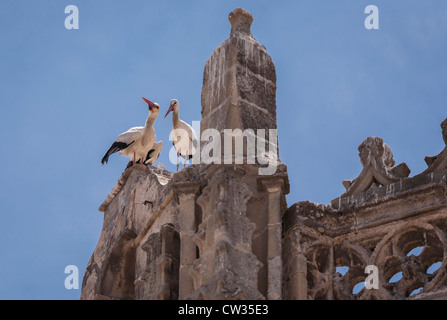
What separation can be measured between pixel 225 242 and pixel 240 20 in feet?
10.6

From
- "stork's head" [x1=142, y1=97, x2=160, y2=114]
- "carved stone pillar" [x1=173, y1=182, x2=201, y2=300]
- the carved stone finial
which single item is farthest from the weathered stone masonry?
"stork's head" [x1=142, y1=97, x2=160, y2=114]

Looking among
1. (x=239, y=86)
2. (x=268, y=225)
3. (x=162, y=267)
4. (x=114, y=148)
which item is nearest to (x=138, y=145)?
(x=114, y=148)

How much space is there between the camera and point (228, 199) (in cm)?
1266

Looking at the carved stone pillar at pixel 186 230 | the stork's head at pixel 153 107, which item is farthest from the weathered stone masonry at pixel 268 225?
the stork's head at pixel 153 107

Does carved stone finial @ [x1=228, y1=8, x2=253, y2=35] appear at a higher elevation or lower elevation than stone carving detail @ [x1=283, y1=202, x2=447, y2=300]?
higher

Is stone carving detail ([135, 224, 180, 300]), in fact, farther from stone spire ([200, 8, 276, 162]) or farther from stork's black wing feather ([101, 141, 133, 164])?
stork's black wing feather ([101, 141, 133, 164])

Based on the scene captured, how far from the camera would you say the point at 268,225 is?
1280 cm

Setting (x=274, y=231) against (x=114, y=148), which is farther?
(x=114, y=148)

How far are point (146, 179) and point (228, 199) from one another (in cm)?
276

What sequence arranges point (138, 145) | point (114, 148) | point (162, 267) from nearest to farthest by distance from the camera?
point (162, 267) < point (138, 145) < point (114, 148)

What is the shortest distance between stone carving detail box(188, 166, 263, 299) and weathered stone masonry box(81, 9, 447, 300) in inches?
0.5

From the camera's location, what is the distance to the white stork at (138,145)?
770 inches

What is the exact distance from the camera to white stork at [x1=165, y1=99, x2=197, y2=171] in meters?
21.5

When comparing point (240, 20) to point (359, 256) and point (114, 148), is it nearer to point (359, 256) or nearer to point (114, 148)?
point (359, 256)
